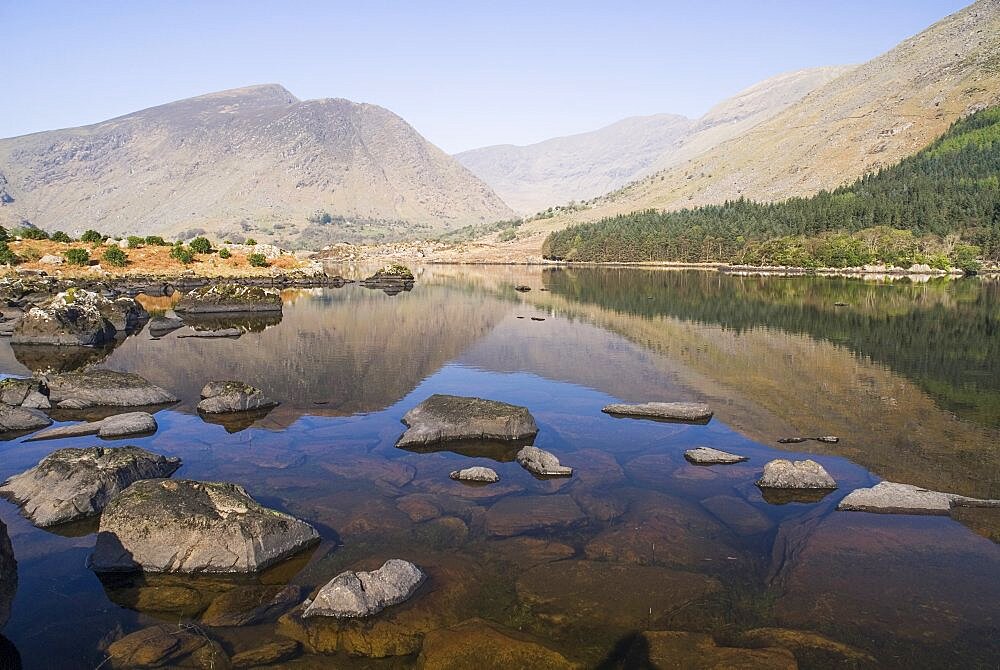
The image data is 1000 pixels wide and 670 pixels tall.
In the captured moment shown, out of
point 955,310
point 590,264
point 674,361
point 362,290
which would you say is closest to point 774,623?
point 674,361

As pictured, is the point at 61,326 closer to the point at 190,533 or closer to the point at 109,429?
the point at 109,429

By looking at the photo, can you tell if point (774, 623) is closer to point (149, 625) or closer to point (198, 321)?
point (149, 625)

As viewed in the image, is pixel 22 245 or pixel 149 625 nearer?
pixel 149 625

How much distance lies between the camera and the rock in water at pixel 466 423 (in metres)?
22.5

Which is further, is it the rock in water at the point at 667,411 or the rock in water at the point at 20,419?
the rock in water at the point at 667,411

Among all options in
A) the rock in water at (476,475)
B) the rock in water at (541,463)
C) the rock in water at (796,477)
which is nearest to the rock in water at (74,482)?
the rock in water at (476,475)

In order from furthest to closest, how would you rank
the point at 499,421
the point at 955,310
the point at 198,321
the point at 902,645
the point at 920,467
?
the point at 955,310 → the point at 198,321 → the point at 499,421 → the point at 920,467 → the point at 902,645

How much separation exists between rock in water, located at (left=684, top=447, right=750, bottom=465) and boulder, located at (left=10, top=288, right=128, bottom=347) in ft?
137

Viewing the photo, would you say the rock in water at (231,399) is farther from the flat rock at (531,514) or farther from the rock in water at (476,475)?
the flat rock at (531,514)

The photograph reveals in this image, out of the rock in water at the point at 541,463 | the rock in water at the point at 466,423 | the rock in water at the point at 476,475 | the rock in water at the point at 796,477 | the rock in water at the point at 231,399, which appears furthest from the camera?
the rock in water at the point at 231,399

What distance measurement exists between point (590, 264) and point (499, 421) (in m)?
171

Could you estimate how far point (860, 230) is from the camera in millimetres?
159375

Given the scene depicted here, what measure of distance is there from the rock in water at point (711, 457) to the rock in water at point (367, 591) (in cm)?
1090

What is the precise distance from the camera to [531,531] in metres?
15.4
